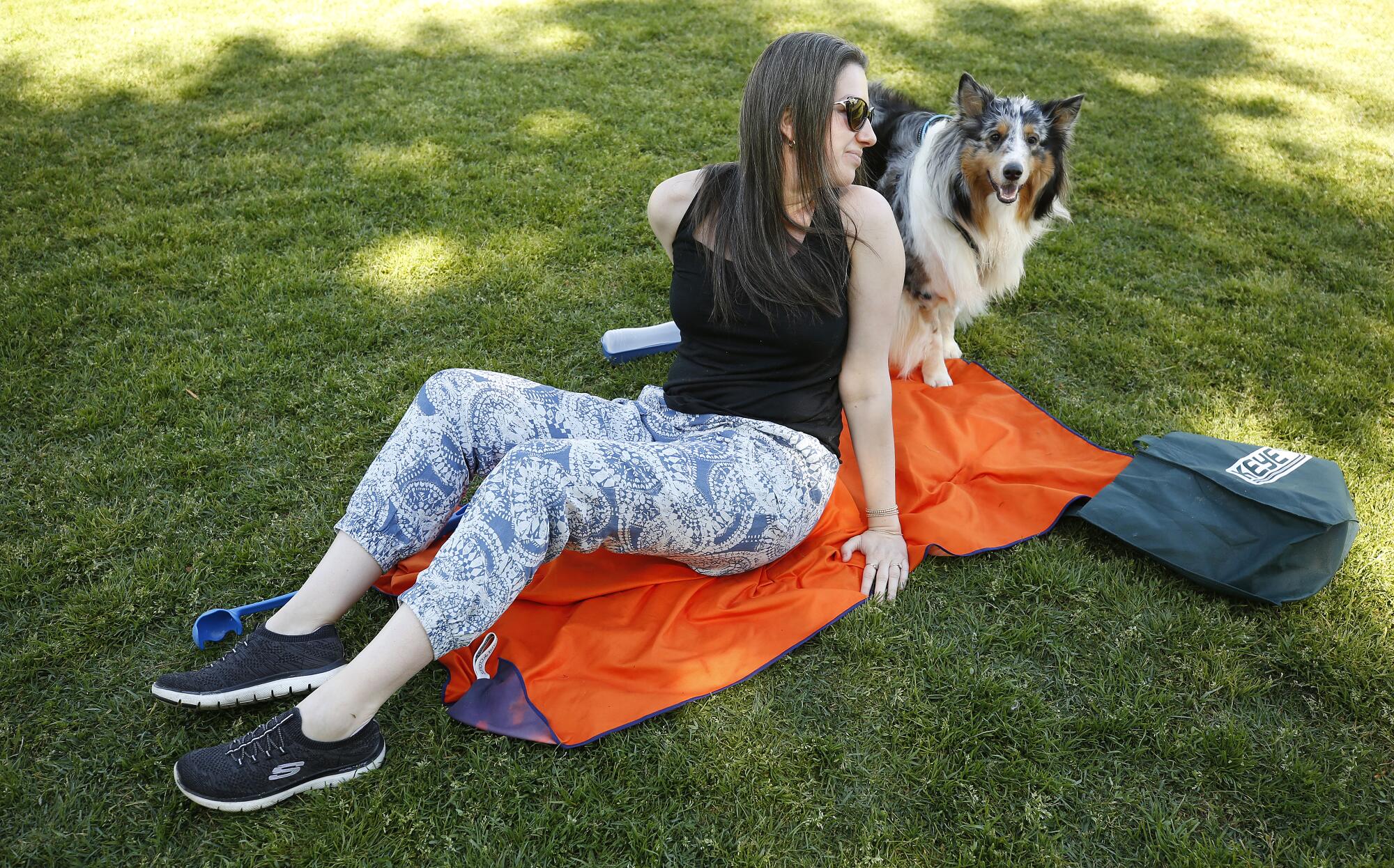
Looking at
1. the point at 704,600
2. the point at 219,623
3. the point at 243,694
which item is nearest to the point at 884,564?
the point at 704,600

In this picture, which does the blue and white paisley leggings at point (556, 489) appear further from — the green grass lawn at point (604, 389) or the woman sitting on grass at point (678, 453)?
the green grass lawn at point (604, 389)

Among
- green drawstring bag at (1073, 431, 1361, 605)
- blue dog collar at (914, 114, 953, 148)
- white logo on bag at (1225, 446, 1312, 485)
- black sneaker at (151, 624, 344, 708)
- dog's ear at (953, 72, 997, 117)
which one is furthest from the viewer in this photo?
blue dog collar at (914, 114, 953, 148)

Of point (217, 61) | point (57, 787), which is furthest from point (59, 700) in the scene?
point (217, 61)

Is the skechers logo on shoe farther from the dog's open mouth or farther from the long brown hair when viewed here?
the dog's open mouth

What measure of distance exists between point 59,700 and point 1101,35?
8.53 meters

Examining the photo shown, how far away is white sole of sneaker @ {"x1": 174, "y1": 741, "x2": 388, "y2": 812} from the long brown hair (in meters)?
1.52

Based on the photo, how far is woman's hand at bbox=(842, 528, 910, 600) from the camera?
2619 mm

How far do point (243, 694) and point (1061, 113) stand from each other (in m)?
3.36

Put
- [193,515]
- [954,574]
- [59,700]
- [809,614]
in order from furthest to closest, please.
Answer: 1. [193,515]
2. [954,574]
3. [809,614]
4. [59,700]

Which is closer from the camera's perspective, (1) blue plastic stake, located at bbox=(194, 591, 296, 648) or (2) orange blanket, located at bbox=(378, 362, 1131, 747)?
(2) orange blanket, located at bbox=(378, 362, 1131, 747)

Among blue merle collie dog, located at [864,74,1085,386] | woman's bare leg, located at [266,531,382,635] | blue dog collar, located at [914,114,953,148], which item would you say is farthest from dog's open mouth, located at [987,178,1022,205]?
woman's bare leg, located at [266,531,382,635]

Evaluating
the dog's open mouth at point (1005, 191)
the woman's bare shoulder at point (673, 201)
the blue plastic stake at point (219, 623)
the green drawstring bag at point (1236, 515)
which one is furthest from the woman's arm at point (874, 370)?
the blue plastic stake at point (219, 623)

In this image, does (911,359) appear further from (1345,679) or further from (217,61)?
(217,61)

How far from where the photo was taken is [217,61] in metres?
6.60
